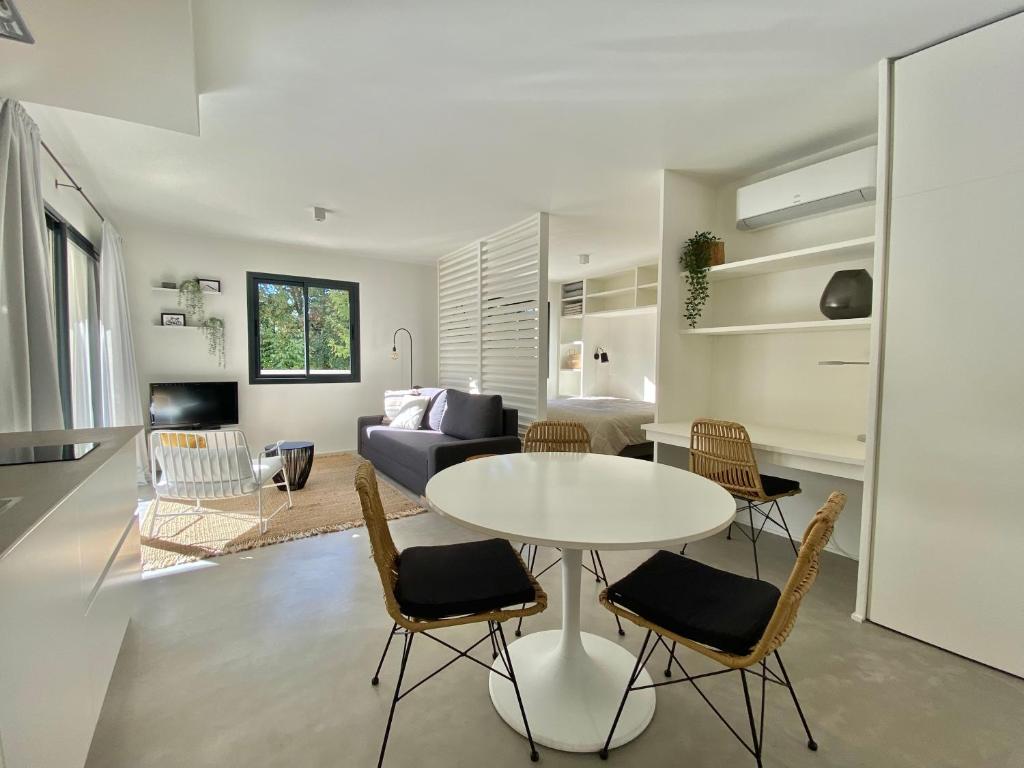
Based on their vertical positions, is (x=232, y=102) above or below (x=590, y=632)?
above

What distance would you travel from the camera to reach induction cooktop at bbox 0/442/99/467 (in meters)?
1.41

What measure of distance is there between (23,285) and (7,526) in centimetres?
187

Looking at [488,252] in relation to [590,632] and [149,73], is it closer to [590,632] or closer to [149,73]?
[149,73]

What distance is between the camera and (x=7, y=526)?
3.00 ft

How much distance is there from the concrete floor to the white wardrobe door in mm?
287

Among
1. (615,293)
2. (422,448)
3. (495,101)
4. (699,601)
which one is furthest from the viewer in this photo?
(615,293)

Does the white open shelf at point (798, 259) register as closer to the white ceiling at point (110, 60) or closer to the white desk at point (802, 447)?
the white desk at point (802, 447)

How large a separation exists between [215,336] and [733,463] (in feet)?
17.0

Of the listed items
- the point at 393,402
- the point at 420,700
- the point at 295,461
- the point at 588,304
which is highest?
the point at 588,304

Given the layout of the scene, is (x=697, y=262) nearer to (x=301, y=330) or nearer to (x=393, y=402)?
(x=393, y=402)

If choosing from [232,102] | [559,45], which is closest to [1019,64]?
[559,45]

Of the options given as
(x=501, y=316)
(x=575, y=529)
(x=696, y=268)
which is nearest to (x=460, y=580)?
(x=575, y=529)

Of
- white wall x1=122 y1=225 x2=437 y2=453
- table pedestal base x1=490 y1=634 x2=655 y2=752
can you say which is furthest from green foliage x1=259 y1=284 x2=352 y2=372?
table pedestal base x1=490 y1=634 x2=655 y2=752

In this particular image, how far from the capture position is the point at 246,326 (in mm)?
5203
